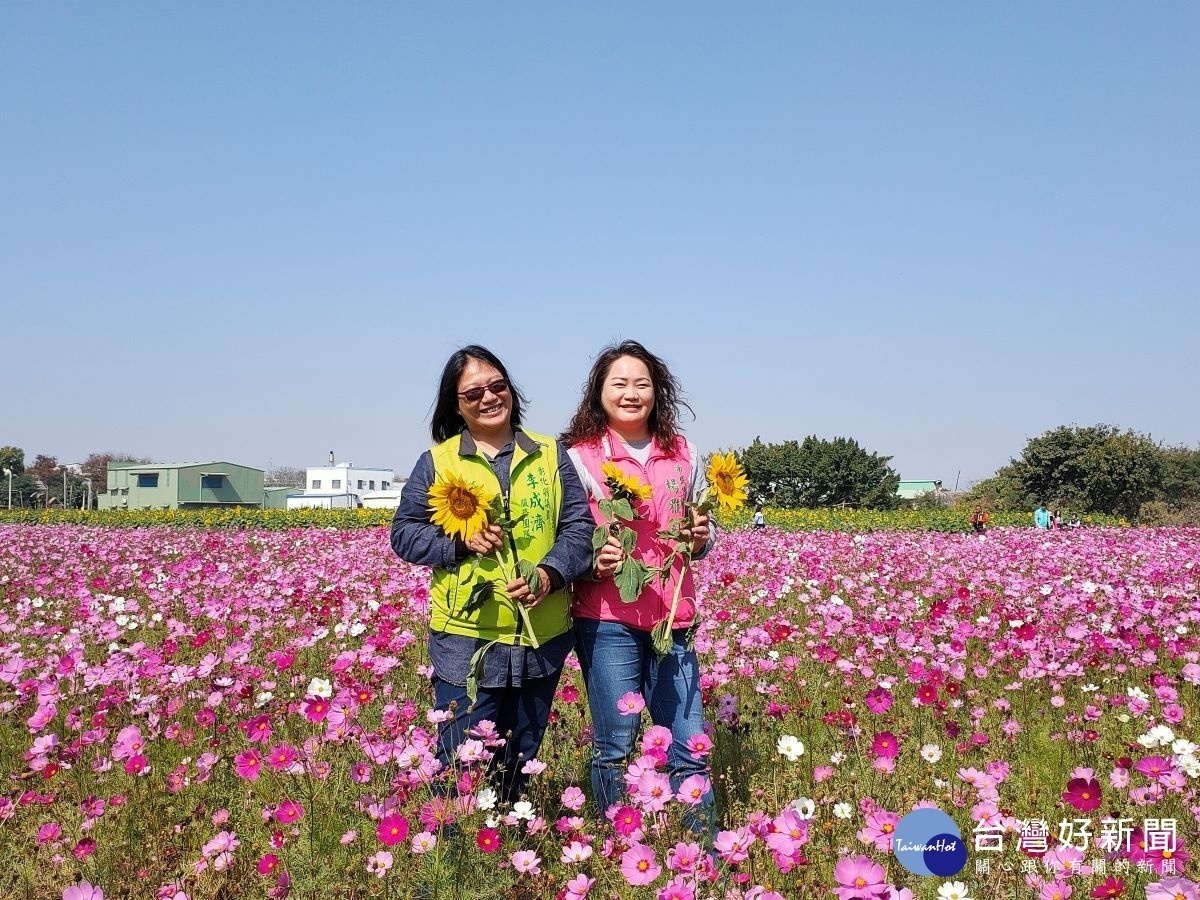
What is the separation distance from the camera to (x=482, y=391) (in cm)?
260

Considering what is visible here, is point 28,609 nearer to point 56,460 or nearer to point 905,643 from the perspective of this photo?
point 905,643

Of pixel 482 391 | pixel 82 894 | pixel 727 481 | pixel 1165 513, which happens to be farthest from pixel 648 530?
pixel 1165 513

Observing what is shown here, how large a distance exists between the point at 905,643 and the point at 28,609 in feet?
18.5

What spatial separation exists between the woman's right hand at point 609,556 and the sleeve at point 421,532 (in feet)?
1.30

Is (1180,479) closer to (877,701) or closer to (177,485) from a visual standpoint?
(877,701)

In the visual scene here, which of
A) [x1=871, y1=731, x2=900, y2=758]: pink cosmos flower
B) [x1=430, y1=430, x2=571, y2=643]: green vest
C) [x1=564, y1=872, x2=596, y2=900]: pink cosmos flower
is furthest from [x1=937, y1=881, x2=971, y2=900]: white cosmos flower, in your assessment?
[x1=430, y1=430, x2=571, y2=643]: green vest

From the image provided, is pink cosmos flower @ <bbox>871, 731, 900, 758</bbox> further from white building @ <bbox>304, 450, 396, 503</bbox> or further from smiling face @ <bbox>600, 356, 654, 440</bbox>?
white building @ <bbox>304, 450, 396, 503</bbox>

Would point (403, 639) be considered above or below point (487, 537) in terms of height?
below

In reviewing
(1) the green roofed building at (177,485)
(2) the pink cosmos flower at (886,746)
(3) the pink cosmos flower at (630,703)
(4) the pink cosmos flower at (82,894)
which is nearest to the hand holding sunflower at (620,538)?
(3) the pink cosmos flower at (630,703)

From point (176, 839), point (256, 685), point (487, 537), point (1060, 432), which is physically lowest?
point (176, 839)

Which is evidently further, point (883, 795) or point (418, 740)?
point (883, 795)

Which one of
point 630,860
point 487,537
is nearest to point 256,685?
point 487,537

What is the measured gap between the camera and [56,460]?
307 feet

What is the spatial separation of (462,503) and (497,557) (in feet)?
0.60
